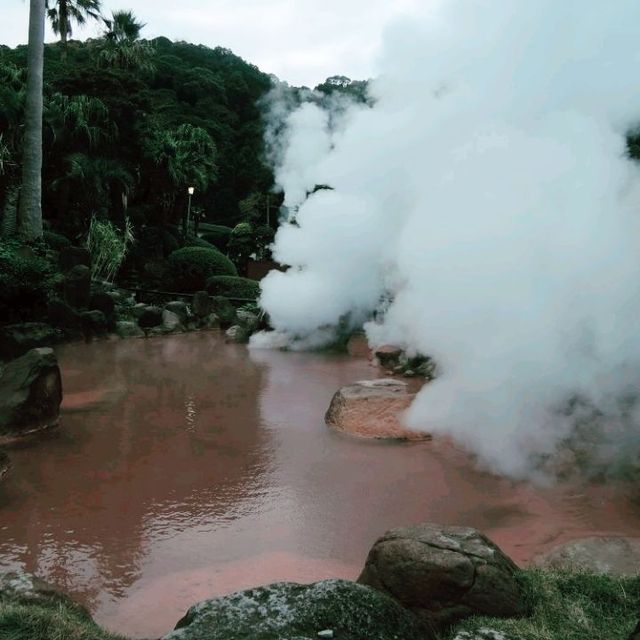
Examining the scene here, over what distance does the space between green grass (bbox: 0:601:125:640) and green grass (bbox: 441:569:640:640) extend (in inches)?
63.4

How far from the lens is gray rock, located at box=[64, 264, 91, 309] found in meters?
13.5

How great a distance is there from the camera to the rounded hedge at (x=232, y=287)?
1952 cm

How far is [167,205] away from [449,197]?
1902 centimetres

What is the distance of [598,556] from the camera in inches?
160

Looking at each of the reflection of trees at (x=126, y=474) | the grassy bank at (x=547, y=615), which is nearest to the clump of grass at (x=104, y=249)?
the reflection of trees at (x=126, y=474)

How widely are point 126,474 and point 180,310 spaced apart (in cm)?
1082

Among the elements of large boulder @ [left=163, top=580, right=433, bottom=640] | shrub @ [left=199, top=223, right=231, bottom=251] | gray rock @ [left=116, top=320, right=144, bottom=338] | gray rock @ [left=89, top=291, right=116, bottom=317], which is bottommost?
gray rock @ [left=116, top=320, right=144, bottom=338]

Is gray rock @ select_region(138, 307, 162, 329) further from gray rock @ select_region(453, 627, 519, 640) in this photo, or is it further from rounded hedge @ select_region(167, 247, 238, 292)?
gray rock @ select_region(453, 627, 519, 640)

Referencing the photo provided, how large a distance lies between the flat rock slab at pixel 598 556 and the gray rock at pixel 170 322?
1197 cm

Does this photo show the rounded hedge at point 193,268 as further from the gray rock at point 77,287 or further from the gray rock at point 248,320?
the gray rock at point 77,287

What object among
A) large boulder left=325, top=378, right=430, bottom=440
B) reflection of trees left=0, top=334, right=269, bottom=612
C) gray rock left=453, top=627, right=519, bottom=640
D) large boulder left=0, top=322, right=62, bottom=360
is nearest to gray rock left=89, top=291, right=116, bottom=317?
large boulder left=0, top=322, right=62, bottom=360

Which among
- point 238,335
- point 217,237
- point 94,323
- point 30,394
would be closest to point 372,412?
point 30,394

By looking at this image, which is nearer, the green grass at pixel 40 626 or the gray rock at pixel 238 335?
the green grass at pixel 40 626

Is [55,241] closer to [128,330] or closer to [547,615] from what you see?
[128,330]
